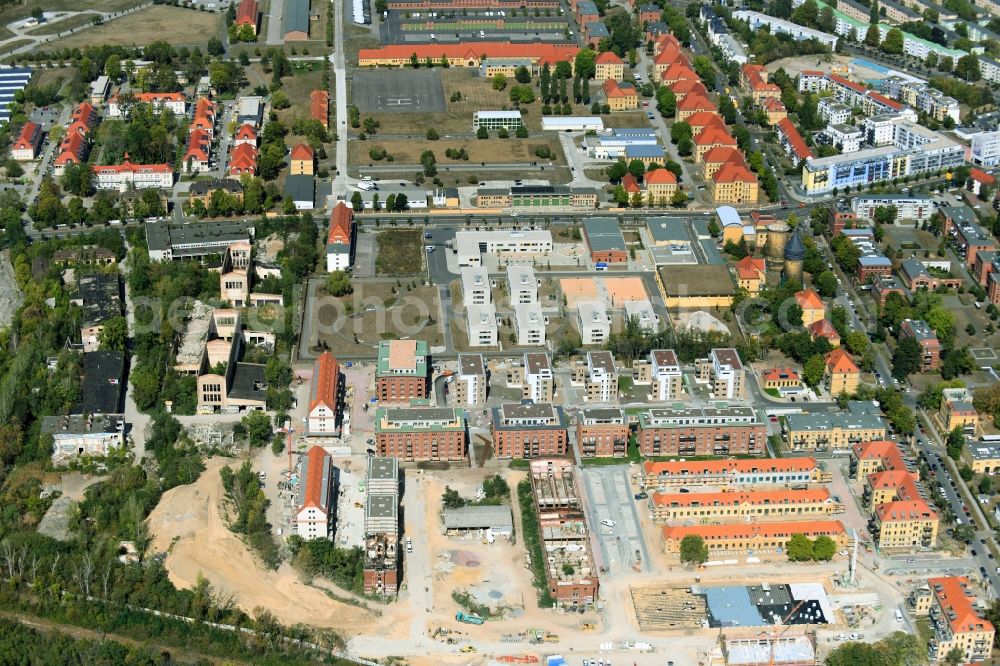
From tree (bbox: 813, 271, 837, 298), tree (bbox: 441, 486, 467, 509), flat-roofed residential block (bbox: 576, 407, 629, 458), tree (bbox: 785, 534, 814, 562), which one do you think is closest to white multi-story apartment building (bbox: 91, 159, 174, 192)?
flat-roofed residential block (bbox: 576, 407, 629, 458)

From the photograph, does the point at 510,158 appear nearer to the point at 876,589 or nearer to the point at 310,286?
the point at 310,286

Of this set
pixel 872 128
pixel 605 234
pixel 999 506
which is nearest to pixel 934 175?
pixel 872 128

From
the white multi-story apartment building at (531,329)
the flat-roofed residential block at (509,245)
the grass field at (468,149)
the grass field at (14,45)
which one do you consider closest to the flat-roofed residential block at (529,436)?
the white multi-story apartment building at (531,329)

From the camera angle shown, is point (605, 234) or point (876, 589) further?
point (605, 234)

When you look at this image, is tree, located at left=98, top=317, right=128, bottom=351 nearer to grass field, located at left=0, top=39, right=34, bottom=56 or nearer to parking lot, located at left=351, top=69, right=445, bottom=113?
parking lot, located at left=351, top=69, right=445, bottom=113

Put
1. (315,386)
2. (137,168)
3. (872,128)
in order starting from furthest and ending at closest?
(872,128), (137,168), (315,386)

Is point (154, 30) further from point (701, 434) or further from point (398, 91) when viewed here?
point (701, 434)

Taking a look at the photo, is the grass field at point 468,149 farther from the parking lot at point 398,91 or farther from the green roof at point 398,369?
the green roof at point 398,369
